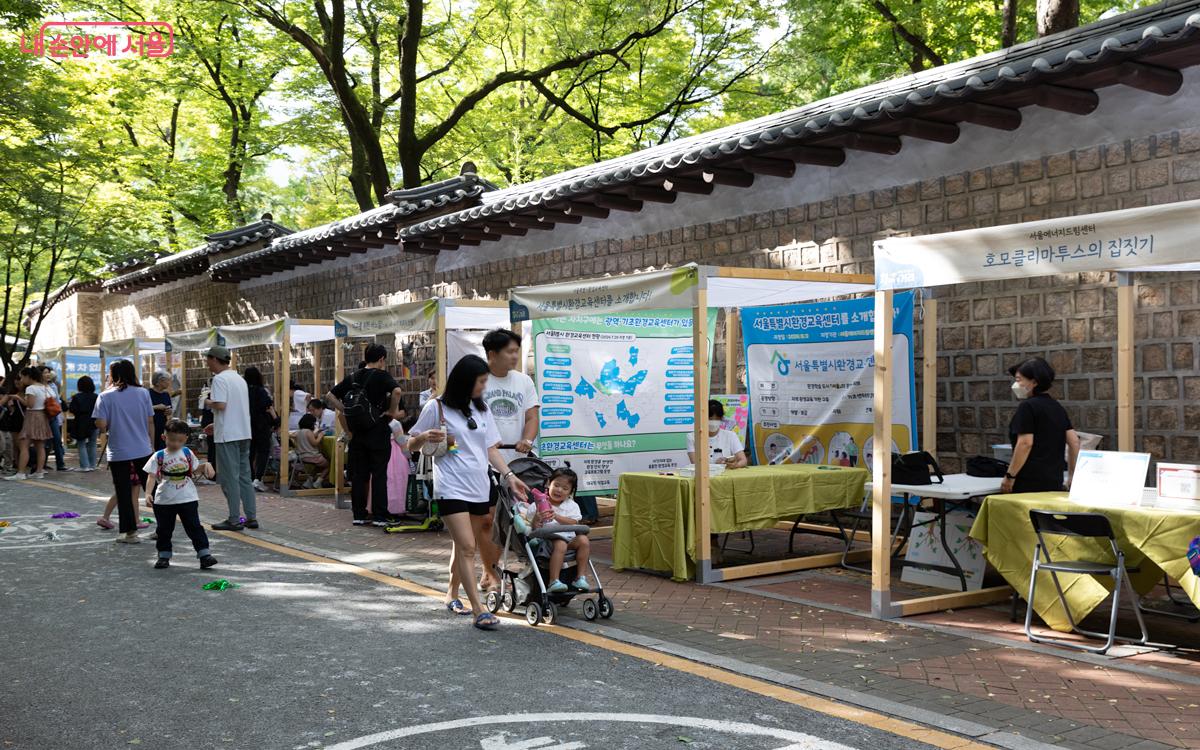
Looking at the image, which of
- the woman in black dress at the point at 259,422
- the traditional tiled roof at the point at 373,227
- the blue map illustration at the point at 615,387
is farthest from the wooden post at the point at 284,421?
the blue map illustration at the point at 615,387

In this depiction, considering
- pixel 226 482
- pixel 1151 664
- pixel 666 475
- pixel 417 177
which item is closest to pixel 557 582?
pixel 666 475

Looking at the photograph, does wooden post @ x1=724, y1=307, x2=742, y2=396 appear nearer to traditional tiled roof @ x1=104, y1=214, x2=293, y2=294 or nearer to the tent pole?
the tent pole

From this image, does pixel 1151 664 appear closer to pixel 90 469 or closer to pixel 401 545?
pixel 401 545

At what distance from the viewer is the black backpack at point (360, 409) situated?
37.4 feet

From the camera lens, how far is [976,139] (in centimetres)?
904

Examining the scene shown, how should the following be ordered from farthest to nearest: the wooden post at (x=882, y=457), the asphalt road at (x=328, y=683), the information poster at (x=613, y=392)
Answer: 1. the information poster at (x=613, y=392)
2. the wooden post at (x=882, y=457)
3. the asphalt road at (x=328, y=683)

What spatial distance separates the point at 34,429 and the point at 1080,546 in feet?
53.5

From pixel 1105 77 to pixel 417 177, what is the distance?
19.4m

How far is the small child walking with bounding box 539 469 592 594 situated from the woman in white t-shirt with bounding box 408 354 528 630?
0.92ft

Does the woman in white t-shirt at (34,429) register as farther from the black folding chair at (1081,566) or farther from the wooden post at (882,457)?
the black folding chair at (1081,566)

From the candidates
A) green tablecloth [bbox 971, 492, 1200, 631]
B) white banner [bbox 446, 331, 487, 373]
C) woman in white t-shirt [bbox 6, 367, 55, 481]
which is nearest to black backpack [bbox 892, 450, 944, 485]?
green tablecloth [bbox 971, 492, 1200, 631]

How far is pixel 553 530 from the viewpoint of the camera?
6.62 metres

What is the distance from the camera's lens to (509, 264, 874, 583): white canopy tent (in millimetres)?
7965

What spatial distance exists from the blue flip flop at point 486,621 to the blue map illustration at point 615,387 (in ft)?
11.9
